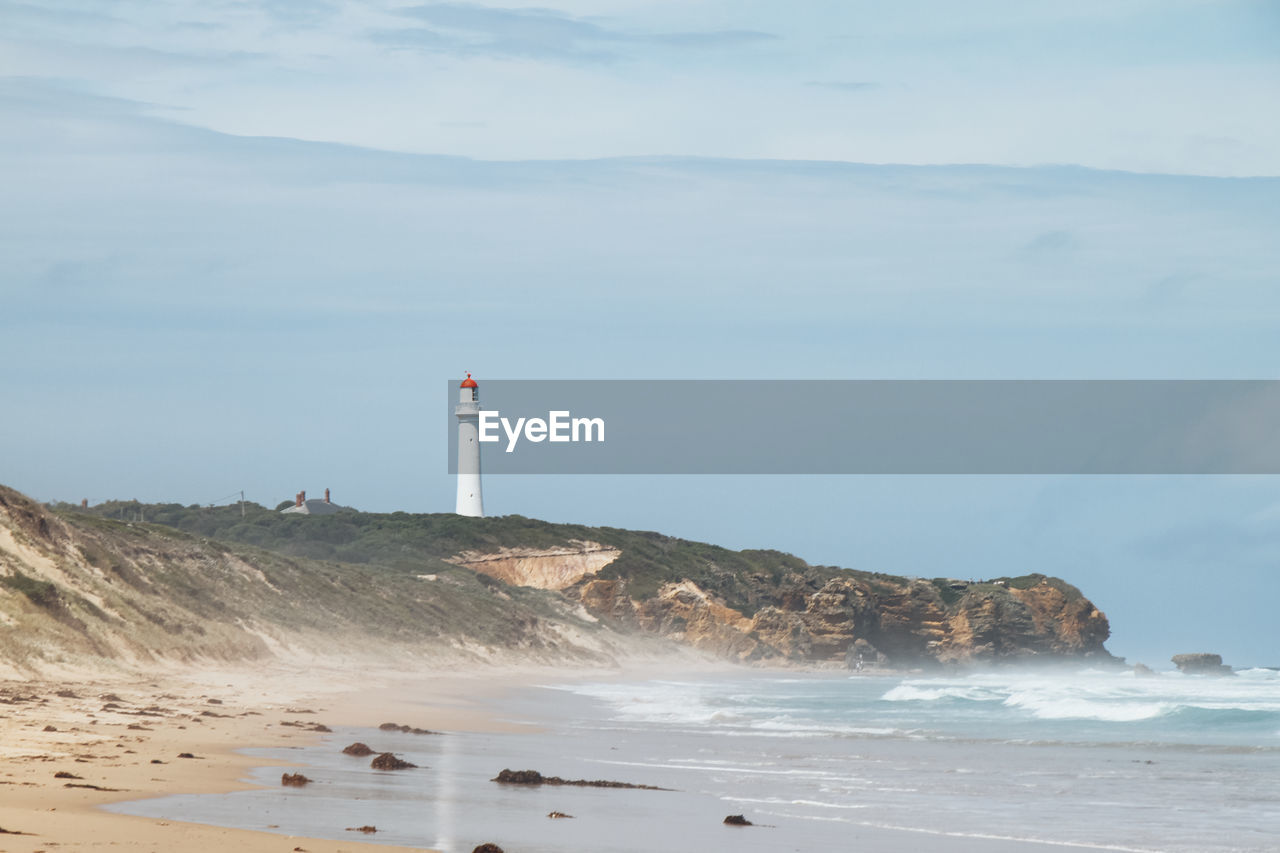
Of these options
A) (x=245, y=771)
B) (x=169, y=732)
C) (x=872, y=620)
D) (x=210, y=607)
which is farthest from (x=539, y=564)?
(x=245, y=771)

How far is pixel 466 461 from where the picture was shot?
80.4 meters

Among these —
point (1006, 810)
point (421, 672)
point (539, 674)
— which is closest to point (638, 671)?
point (539, 674)

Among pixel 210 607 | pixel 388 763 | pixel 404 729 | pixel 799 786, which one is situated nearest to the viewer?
pixel 388 763

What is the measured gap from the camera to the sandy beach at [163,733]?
29.9 ft

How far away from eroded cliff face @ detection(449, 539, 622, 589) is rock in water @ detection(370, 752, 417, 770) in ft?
185

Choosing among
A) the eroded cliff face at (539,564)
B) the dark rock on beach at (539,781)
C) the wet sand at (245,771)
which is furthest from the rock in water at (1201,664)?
the dark rock on beach at (539,781)

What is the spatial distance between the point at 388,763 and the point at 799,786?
488 cm

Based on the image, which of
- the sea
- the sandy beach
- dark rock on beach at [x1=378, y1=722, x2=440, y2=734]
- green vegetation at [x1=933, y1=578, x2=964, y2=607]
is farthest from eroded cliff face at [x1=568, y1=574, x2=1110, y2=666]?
dark rock on beach at [x1=378, y1=722, x2=440, y2=734]

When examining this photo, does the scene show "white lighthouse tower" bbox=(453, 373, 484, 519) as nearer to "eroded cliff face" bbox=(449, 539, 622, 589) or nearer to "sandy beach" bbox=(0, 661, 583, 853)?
"eroded cliff face" bbox=(449, 539, 622, 589)

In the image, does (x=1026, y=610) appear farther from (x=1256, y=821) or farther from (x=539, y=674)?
(x=1256, y=821)

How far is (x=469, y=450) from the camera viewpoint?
79750mm

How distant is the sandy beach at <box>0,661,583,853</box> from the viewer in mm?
9109

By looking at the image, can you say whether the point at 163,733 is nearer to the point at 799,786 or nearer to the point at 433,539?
the point at 799,786

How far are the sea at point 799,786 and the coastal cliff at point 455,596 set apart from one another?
35.0ft
